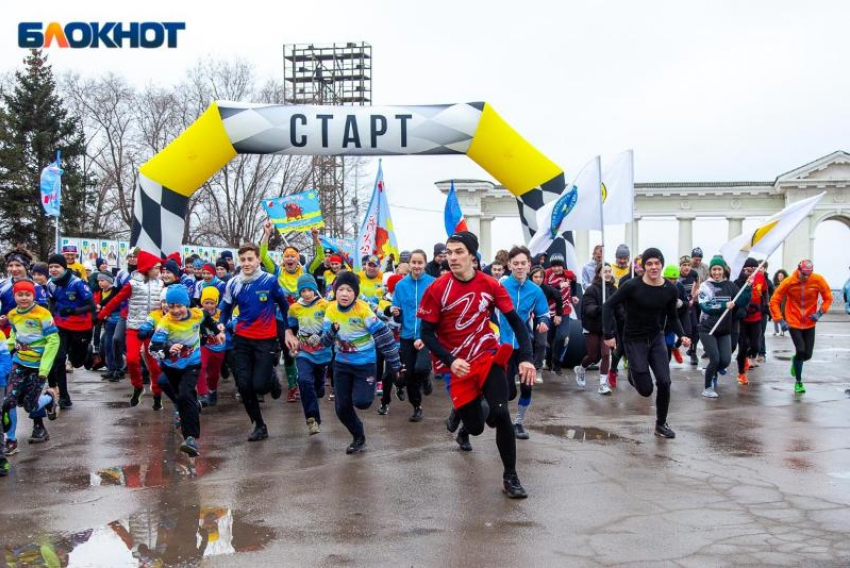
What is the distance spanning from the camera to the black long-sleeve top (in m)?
8.15

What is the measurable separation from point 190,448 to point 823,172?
135 feet

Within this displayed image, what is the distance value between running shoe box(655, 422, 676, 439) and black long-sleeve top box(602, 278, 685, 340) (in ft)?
2.84

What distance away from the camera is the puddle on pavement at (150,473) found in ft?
21.3

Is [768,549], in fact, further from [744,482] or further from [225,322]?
[225,322]

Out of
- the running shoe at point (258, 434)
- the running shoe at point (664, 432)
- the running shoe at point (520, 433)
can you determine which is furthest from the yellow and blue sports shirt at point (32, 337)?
the running shoe at point (664, 432)

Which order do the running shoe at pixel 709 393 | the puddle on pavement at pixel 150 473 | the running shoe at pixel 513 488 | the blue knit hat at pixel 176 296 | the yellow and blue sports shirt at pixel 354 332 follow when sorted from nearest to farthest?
1. the running shoe at pixel 513 488
2. the puddle on pavement at pixel 150 473
3. the yellow and blue sports shirt at pixel 354 332
4. the blue knit hat at pixel 176 296
5. the running shoe at pixel 709 393

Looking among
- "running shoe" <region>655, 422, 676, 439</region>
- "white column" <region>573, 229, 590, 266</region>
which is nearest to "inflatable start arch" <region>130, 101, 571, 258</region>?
"running shoe" <region>655, 422, 676, 439</region>

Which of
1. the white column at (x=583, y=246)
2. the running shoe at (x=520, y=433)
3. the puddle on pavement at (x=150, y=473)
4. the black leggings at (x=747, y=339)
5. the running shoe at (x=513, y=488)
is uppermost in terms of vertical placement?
the white column at (x=583, y=246)

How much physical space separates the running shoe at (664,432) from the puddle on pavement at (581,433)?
13.6 inches

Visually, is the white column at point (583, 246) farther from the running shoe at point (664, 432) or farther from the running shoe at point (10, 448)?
the running shoe at point (10, 448)

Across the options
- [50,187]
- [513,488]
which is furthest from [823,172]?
[513,488]

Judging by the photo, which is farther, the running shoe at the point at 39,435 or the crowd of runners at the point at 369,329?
the running shoe at the point at 39,435

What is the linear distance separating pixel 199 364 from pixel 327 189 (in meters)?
34.2

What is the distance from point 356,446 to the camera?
7.47m
